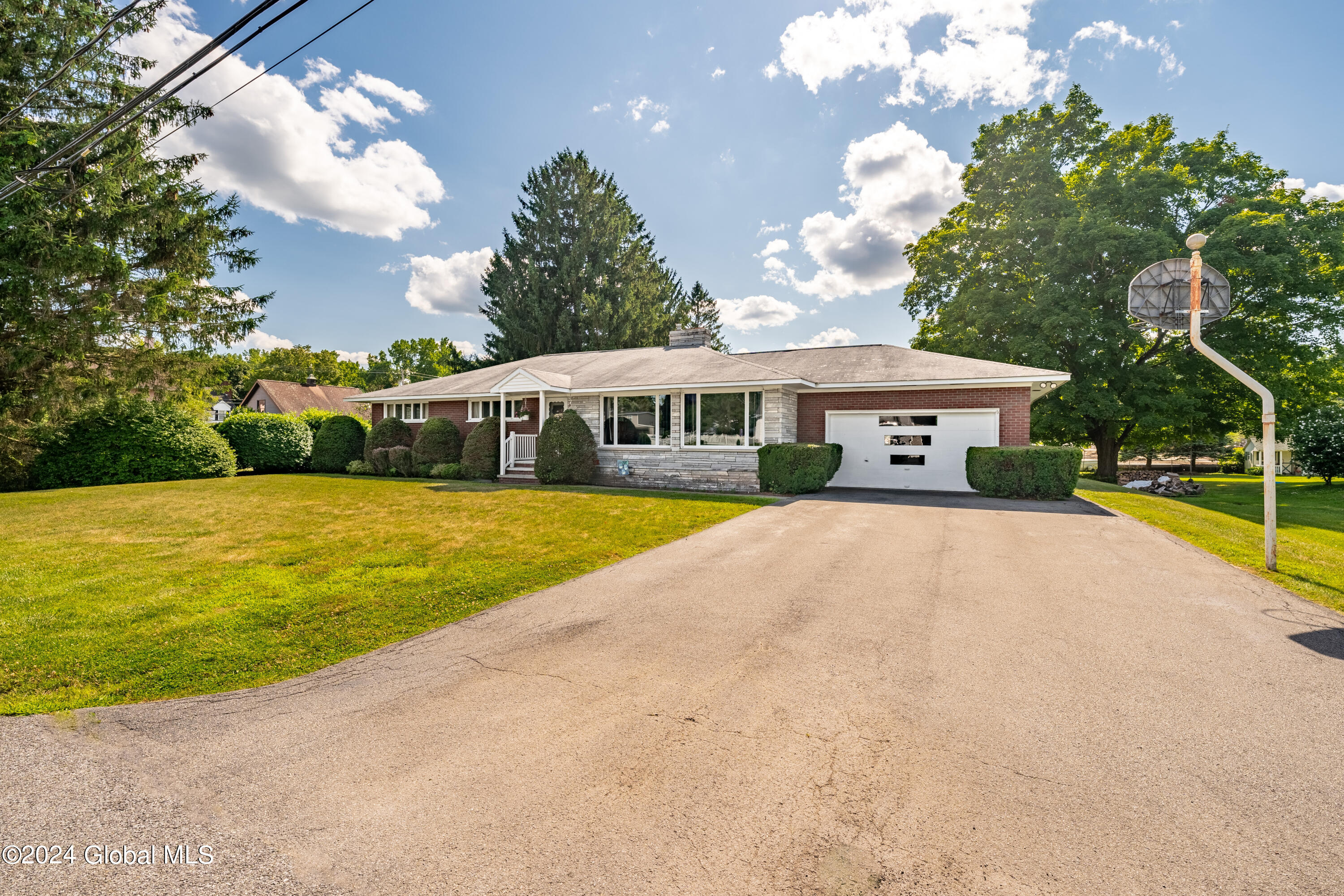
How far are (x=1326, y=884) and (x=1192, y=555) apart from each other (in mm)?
7199

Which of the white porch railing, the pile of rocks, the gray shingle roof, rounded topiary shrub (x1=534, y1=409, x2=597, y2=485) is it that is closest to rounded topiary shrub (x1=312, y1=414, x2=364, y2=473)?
the gray shingle roof

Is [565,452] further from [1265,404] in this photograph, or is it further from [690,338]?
[1265,404]

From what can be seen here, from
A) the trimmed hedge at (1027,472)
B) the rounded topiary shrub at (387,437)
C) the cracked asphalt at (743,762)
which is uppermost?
the rounded topiary shrub at (387,437)

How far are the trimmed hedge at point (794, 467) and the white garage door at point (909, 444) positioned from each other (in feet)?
5.34

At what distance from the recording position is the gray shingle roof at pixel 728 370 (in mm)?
15109

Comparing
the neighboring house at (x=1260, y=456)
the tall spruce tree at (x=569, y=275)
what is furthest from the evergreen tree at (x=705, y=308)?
the neighboring house at (x=1260, y=456)

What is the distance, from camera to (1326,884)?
2.06 meters

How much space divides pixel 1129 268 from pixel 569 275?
26.6m

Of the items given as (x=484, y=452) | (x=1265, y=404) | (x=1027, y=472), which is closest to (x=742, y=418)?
(x=1027, y=472)

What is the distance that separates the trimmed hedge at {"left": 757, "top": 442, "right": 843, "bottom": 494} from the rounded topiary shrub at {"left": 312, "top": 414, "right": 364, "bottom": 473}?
1652 cm

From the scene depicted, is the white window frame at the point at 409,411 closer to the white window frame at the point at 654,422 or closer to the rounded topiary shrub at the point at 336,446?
the rounded topiary shrub at the point at 336,446

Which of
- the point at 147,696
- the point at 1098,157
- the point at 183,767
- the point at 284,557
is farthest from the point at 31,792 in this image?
the point at 1098,157

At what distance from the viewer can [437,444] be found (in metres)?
19.7

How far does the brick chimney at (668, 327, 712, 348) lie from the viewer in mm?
21594
